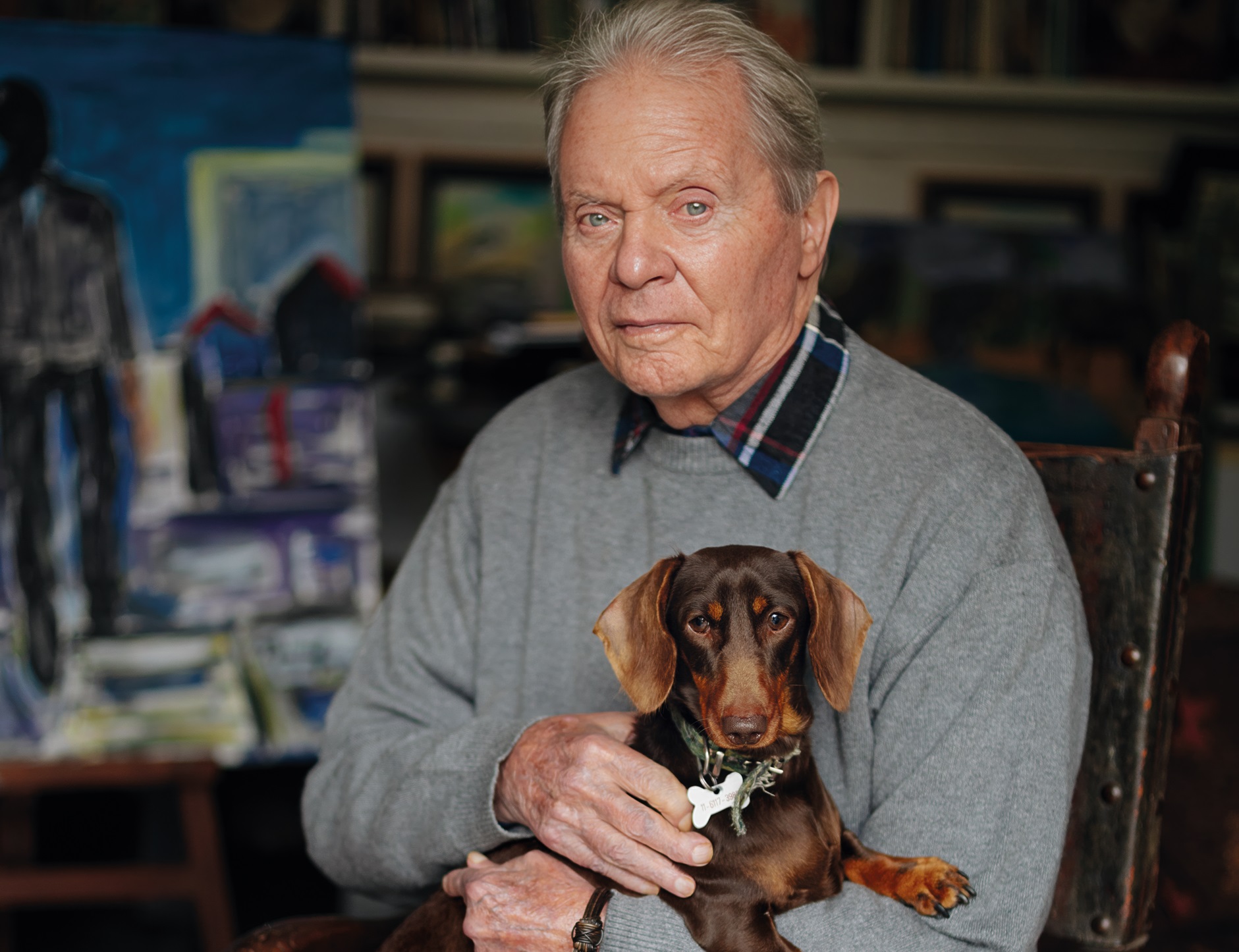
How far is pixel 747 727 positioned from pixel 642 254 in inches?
20.3

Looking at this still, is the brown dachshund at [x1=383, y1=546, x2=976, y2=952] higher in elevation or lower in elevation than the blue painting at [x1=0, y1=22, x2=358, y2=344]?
lower

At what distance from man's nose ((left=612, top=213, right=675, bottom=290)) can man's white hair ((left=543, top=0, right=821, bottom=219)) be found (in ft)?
0.50

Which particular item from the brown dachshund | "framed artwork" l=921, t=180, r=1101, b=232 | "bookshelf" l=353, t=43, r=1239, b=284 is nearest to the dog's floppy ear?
the brown dachshund

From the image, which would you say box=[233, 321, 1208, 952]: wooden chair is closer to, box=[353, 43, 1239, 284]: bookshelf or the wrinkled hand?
the wrinkled hand

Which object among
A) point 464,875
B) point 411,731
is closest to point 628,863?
point 464,875

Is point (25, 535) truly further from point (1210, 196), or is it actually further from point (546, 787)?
point (1210, 196)

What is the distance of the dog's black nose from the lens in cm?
107

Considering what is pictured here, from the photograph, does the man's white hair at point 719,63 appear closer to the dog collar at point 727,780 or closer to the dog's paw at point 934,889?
the dog collar at point 727,780

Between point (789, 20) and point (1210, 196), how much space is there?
4.93 feet

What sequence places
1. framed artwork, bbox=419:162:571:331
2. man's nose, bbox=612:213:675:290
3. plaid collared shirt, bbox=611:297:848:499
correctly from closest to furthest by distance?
1. man's nose, bbox=612:213:675:290
2. plaid collared shirt, bbox=611:297:848:499
3. framed artwork, bbox=419:162:571:331

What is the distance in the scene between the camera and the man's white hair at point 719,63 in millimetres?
1297

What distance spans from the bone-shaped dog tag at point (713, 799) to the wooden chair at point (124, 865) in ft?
5.74

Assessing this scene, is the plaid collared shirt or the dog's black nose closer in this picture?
the dog's black nose

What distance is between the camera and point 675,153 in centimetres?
126
